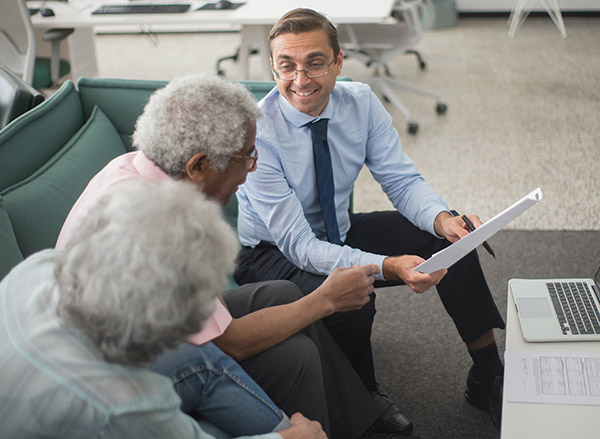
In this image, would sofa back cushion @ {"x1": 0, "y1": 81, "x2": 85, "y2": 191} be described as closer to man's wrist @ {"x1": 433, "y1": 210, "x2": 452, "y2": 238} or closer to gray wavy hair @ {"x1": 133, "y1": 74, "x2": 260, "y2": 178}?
gray wavy hair @ {"x1": 133, "y1": 74, "x2": 260, "y2": 178}

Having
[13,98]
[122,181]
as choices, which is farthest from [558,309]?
[13,98]

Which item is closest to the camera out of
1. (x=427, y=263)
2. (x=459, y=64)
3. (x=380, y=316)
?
(x=427, y=263)

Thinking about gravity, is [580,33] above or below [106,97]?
below

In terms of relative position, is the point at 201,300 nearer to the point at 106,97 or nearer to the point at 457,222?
the point at 457,222

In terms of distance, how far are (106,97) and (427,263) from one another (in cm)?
115

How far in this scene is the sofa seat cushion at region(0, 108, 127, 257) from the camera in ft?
4.93

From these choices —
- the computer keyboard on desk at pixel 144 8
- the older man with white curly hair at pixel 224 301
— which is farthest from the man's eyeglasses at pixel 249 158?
the computer keyboard on desk at pixel 144 8

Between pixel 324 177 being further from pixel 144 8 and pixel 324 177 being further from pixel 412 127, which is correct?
pixel 144 8

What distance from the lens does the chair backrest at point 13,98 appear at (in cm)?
183

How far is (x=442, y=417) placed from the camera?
1744 mm

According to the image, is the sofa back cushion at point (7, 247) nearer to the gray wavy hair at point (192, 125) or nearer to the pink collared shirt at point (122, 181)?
the pink collared shirt at point (122, 181)

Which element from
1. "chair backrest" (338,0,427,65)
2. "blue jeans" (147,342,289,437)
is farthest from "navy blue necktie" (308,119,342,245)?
"chair backrest" (338,0,427,65)

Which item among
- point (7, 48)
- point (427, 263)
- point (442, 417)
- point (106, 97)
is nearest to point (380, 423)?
point (442, 417)

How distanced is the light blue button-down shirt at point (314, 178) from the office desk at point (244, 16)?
1590mm
